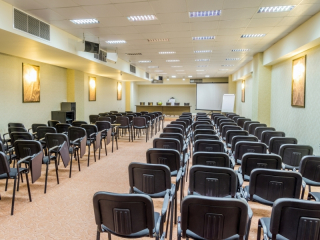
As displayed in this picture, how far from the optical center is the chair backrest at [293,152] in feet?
12.4

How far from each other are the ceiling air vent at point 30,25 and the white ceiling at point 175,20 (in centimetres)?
15

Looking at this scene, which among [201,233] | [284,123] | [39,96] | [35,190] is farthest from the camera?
[39,96]

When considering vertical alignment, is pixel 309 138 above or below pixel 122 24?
below

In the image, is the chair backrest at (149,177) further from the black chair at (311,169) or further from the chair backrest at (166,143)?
the black chair at (311,169)

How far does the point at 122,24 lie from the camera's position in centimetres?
635

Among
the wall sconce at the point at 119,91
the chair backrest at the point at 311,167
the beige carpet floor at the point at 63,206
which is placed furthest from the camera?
the wall sconce at the point at 119,91

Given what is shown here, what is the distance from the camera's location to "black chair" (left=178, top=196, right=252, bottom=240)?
5.47 feet

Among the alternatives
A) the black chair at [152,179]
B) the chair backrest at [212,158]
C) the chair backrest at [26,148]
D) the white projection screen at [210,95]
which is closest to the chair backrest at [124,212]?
the black chair at [152,179]

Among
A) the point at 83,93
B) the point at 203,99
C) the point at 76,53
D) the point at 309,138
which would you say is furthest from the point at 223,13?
the point at 203,99

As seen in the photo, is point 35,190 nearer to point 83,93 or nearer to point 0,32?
point 0,32

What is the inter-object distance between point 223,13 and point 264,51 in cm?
518

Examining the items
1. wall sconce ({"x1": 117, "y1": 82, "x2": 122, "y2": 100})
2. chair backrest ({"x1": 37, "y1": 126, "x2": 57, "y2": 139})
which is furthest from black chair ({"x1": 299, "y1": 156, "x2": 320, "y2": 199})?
wall sconce ({"x1": 117, "y1": 82, "x2": 122, "y2": 100})

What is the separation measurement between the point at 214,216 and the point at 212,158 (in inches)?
59.4

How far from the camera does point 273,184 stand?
2.50 metres
